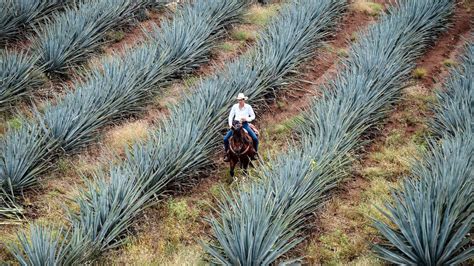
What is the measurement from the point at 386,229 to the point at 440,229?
620 millimetres

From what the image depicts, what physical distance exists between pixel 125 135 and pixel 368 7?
8072mm

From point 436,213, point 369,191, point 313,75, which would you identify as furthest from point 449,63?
point 436,213

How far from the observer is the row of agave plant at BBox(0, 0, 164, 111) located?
1077 cm

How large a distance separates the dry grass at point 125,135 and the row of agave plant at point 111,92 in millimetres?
273

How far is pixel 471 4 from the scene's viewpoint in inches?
591

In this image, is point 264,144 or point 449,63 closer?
point 264,144

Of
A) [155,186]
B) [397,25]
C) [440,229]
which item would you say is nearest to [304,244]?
[440,229]

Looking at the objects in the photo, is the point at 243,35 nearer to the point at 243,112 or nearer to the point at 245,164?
the point at 243,112

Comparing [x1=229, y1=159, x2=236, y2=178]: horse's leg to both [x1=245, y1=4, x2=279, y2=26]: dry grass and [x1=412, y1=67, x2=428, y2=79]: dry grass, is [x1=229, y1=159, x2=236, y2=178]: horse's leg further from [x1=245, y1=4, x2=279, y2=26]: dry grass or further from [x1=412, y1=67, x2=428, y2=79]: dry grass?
[x1=245, y1=4, x2=279, y2=26]: dry grass

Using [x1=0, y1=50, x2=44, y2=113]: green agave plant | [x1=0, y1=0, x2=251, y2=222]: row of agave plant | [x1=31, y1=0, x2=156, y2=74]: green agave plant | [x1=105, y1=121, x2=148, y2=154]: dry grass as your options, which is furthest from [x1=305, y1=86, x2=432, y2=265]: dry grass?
[x1=31, y1=0, x2=156, y2=74]: green agave plant

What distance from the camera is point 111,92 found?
10477 mm

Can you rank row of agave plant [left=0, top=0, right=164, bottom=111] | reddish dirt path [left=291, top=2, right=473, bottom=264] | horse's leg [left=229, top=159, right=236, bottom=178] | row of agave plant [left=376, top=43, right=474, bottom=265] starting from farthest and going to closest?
1. row of agave plant [left=0, top=0, right=164, bottom=111]
2. horse's leg [left=229, top=159, right=236, bottom=178]
3. reddish dirt path [left=291, top=2, right=473, bottom=264]
4. row of agave plant [left=376, top=43, right=474, bottom=265]

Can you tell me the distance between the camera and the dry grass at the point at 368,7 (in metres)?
14.7

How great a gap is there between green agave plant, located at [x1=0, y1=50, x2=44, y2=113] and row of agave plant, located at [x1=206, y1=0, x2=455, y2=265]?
16.0ft
